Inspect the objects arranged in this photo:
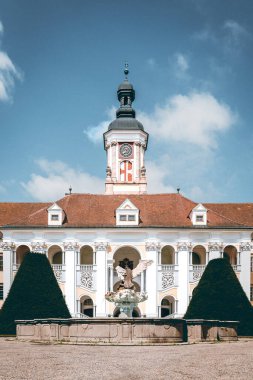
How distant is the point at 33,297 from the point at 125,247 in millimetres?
15014

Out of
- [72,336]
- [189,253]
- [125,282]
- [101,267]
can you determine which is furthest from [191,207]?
[72,336]

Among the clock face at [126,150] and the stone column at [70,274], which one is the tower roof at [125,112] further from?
the stone column at [70,274]

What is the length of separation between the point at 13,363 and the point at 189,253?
106 feet

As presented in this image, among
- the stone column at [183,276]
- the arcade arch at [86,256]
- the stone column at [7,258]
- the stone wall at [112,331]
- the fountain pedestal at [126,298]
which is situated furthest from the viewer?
the arcade arch at [86,256]

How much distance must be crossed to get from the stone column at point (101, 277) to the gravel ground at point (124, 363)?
2460cm

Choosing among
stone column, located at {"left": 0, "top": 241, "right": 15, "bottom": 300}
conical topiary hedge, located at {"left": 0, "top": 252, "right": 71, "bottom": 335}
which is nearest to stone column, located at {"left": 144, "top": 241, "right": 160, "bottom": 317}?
conical topiary hedge, located at {"left": 0, "top": 252, "right": 71, "bottom": 335}

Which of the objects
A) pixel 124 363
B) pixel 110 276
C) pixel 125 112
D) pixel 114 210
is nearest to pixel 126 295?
pixel 124 363

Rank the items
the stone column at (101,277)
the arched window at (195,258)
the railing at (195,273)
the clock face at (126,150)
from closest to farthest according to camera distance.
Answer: the stone column at (101,277)
the railing at (195,273)
the arched window at (195,258)
the clock face at (126,150)

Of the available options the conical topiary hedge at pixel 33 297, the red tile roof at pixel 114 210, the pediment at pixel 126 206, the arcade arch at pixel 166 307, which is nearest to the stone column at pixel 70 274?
the red tile roof at pixel 114 210

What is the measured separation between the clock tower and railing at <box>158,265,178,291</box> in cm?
1791

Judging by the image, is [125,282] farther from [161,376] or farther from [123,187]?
[123,187]

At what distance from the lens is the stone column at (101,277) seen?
46.7 meters

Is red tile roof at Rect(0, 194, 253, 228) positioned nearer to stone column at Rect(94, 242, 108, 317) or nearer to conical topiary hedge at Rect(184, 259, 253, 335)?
stone column at Rect(94, 242, 108, 317)

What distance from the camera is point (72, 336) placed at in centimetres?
2456
